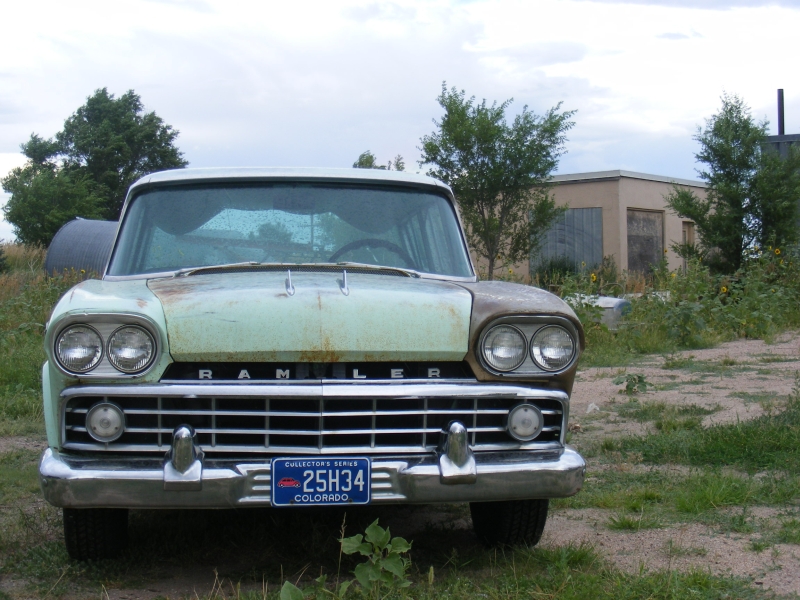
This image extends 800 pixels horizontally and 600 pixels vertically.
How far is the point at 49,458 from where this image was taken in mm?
2771

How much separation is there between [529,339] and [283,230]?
53.2 inches

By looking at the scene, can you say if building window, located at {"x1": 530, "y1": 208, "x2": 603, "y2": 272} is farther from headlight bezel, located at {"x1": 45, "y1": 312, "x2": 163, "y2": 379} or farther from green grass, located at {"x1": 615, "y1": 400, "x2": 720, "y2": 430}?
headlight bezel, located at {"x1": 45, "y1": 312, "x2": 163, "y2": 379}

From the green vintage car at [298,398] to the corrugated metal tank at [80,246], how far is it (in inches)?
745

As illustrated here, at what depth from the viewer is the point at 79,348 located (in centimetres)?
271

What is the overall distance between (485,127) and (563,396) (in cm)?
1889

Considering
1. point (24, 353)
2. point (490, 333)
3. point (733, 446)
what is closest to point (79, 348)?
point (490, 333)

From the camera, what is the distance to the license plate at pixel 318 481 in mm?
2674

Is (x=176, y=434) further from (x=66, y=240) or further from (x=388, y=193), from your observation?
(x=66, y=240)

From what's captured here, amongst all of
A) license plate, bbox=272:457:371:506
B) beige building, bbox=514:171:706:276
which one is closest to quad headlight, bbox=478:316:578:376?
license plate, bbox=272:457:371:506

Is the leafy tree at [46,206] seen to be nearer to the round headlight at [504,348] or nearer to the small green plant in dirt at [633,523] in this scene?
the small green plant in dirt at [633,523]

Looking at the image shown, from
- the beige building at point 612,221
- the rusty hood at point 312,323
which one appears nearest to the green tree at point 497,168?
the beige building at point 612,221

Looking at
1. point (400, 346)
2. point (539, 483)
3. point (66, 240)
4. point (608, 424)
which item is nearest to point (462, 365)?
point (400, 346)

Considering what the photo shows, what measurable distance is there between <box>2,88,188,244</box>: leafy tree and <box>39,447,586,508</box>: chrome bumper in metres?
42.0

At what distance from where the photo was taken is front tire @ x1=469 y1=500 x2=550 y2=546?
321cm
